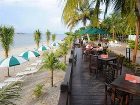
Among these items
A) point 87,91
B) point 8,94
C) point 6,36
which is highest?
point 6,36

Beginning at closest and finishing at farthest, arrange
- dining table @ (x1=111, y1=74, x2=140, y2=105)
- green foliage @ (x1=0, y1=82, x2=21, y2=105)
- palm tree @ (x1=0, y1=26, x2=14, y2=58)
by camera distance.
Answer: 1. green foliage @ (x1=0, y1=82, x2=21, y2=105)
2. dining table @ (x1=111, y1=74, x2=140, y2=105)
3. palm tree @ (x1=0, y1=26, x2=14, y2=58)

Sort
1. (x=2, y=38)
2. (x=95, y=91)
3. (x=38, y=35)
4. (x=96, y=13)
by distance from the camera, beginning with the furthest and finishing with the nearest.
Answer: (x=38, y=35) → (x=2, y=38) → (x=96, y=13) → (x=95, y=91)

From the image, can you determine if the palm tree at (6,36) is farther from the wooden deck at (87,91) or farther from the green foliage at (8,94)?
the green foliage at (8,94)

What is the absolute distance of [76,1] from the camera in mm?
7273

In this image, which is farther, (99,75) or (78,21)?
(78,21)

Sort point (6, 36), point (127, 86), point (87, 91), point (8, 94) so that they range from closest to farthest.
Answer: point (8, 94) < point (127, 86) < point (87, 91) < point (6, 36)

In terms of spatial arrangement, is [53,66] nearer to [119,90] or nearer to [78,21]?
[119,90]

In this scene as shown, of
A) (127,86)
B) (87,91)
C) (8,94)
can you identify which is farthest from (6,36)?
(8,94)

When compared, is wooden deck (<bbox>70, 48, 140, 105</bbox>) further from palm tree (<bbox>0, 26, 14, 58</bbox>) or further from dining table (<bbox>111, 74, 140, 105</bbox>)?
palm tree (<bbox>0, 26, 14, 58</bbox>)

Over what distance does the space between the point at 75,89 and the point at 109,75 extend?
7.03 ft

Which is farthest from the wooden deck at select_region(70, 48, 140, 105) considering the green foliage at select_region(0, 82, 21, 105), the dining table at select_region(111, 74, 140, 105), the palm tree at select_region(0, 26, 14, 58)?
the palm tree at select_region(0, 26, 14, 58)

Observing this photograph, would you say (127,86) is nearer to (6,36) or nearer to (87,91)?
(87,91)

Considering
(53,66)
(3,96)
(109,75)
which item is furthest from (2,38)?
(3,96)

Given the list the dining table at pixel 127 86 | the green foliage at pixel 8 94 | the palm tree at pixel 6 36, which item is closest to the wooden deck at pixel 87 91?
the dining table at pixel 127 86
